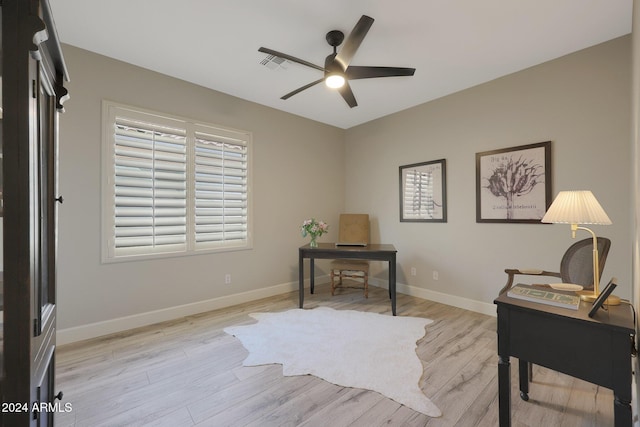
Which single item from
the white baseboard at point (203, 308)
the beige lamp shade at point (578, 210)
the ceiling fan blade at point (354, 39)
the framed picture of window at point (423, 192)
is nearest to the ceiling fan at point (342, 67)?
the ceiling fan blade at point (354, 39)

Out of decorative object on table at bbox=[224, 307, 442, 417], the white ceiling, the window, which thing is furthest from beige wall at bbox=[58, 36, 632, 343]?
decorative object on table at bbox=[224, 307, 442, 417]

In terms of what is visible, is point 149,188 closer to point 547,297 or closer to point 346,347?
point 346,347

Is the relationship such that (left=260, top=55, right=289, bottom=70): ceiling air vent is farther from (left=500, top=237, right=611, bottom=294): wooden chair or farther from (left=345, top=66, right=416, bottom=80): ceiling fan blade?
(left=500, top=237, right=611, bottom=294): wooden chair

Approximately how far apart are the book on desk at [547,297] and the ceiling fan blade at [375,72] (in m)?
1.88

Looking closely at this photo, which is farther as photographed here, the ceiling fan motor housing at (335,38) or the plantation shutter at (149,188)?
the plantation shutter at (149,188)

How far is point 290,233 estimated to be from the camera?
14.4 feet

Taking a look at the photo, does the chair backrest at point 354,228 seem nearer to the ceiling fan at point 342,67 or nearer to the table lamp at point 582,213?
the ceiling fan at point 342,67

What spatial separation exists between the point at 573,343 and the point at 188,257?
11.3ft

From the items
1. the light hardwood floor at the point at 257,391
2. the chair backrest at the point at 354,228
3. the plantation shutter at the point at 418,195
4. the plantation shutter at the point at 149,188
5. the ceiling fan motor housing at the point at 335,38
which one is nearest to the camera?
the light hardwood floor at the point at 257,391

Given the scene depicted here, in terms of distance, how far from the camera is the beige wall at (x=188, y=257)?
8.63 feet

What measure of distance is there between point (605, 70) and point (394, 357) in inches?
129

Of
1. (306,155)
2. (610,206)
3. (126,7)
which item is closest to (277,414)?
(126,7)

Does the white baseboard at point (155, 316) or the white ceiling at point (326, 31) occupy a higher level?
the white ceiling at point (326, 31)

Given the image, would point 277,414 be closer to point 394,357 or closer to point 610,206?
point 394,357
